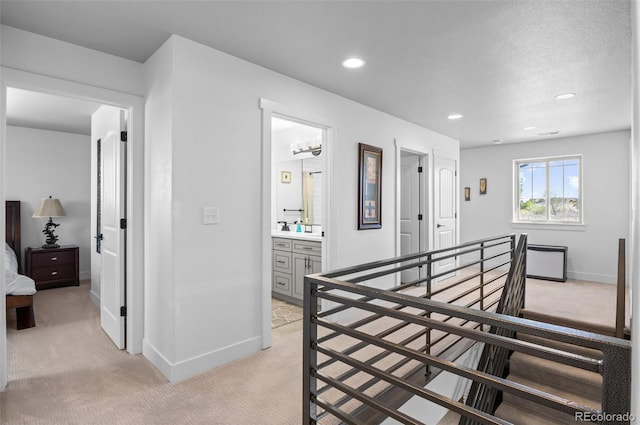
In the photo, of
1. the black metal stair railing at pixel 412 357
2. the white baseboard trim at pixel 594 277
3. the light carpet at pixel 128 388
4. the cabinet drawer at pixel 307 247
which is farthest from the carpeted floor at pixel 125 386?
the white baseboard trim at pixel 594 277

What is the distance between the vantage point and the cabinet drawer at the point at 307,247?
12.6 ft

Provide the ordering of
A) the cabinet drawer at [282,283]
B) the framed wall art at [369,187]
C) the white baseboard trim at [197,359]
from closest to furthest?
the white baseboard trim at [197,359], the framed wall art at [369,187], the cabinet drawer at [282,283]

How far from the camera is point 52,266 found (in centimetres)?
484

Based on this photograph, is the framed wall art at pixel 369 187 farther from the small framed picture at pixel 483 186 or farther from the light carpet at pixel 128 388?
the small framed picture at pixel 483 186

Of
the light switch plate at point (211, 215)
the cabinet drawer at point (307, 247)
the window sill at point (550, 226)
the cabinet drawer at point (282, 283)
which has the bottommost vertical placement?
the cabinet drawer at point (282, 283)

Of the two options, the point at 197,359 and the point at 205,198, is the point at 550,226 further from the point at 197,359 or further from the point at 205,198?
the point at 197,359

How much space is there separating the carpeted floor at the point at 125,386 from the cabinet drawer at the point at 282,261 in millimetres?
1009

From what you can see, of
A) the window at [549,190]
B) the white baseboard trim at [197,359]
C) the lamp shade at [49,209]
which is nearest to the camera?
the white baseboard trim at [197,359]

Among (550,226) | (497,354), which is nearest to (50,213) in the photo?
(497,354)

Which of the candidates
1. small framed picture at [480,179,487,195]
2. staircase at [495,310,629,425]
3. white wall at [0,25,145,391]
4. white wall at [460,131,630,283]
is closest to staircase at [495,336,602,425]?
staircase at [495,310,629,425]

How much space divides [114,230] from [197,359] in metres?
1.39

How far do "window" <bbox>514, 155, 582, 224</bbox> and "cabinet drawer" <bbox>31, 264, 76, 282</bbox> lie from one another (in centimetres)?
735

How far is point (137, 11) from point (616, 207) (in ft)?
21.7

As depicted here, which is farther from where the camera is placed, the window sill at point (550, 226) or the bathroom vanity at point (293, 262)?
the window sill at point (550, 226)
